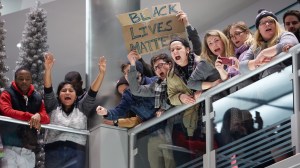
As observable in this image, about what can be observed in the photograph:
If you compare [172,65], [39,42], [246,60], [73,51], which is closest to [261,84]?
[246,60]

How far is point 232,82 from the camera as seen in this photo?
7.28 metres

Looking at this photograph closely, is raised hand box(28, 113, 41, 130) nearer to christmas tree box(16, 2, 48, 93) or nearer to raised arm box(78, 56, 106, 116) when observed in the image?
raised arm box(78, 56, 106, 116)

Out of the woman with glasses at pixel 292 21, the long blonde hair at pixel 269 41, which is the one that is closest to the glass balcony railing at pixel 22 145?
the long blonde hair at pixel 269 41

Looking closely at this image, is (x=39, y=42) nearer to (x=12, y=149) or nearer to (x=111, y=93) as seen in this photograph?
(x=111, y=93)

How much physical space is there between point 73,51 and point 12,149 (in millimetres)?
5722

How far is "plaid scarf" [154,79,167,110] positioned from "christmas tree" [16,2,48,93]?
111 inches

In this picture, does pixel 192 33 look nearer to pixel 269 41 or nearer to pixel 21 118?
pixel 269 41

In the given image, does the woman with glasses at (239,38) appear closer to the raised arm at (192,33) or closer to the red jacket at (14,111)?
the raised arm at (192,33)

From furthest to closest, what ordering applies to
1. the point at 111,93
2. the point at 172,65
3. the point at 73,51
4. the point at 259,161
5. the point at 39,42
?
the point at 73,51 < the point at 39,42 < the point at 111,93 < the point at 172,65 < the point at 259,161

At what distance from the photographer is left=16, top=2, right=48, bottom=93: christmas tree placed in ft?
35.1

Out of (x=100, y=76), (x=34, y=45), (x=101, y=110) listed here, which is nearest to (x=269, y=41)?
(x=101, y=110)

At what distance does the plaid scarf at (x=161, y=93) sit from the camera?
8008 mm

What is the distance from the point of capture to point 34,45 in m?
10.8

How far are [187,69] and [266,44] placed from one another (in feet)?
2.97
